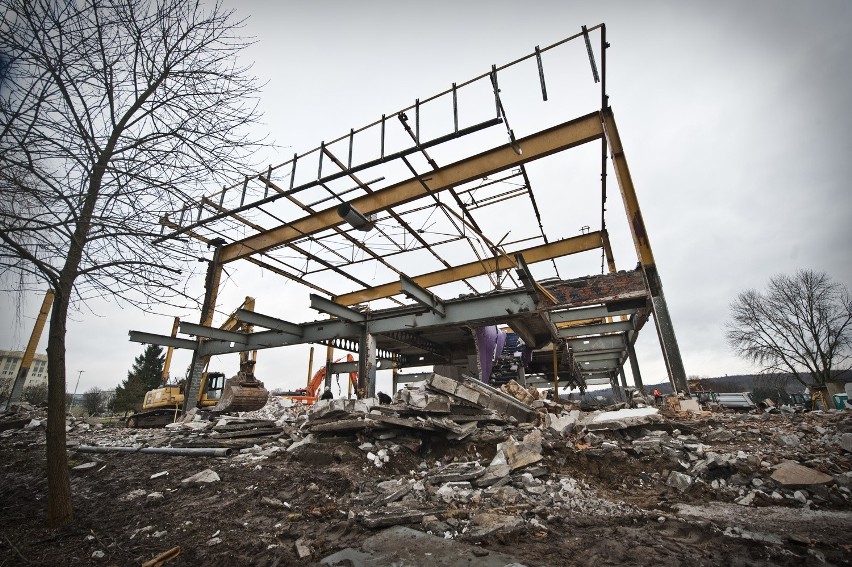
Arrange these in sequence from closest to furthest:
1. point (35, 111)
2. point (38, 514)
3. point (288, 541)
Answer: point (35, 111), point (288, 541), point (38, 514)

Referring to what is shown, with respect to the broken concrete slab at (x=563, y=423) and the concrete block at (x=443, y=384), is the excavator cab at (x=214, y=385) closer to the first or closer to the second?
the concrete block at (x=443, y=384)

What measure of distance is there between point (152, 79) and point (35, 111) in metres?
1.03

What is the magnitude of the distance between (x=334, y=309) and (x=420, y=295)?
2.20 m

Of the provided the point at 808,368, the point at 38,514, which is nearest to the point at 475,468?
the point at 38,514

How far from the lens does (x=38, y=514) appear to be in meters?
3.70

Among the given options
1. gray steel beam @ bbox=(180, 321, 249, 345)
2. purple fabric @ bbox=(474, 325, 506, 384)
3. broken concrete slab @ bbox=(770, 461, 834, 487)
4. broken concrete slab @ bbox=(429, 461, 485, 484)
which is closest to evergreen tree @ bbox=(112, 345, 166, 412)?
gray steel beam @ bbox=(180, 321, 249, 345)

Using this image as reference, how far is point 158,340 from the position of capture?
9961mm

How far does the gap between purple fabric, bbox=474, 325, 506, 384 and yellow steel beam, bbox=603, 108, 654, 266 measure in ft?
14.5

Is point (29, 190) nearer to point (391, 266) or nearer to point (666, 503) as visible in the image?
point (666, 503)

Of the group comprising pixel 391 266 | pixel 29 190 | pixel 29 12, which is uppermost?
pixel 391 266

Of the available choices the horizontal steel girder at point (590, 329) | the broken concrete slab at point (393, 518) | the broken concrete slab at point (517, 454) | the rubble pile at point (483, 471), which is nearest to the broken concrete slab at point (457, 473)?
the rubble pile at point (483, 471)

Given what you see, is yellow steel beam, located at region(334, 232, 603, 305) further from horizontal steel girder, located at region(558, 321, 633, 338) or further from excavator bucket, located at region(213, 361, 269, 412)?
excavator bucket, located at region(213, 361, 269, 412)

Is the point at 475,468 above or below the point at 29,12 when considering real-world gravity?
below

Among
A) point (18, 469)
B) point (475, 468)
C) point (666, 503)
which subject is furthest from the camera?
point (18, 469)
